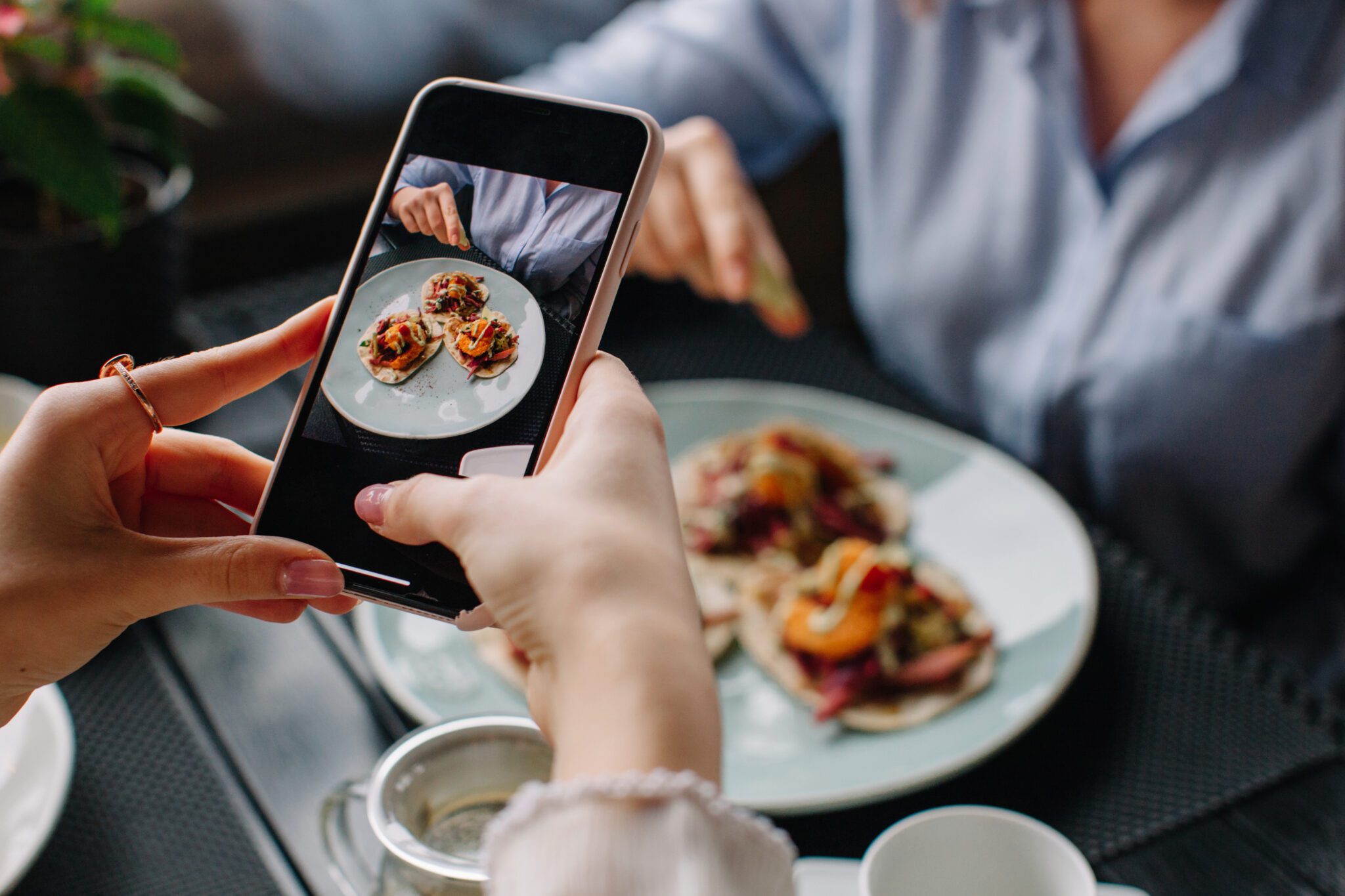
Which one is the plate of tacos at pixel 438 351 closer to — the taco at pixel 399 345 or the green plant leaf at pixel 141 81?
the taco at pixel 399 345

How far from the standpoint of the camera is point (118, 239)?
0.90 m

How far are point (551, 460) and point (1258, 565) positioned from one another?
931 millimetres

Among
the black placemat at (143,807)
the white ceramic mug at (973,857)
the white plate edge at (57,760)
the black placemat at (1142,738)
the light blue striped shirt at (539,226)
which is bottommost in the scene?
the black placemat at (1142,738)

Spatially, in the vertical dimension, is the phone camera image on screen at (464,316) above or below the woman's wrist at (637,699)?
above

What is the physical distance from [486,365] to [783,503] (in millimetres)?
608

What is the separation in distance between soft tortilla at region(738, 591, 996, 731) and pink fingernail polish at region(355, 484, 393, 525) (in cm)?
46

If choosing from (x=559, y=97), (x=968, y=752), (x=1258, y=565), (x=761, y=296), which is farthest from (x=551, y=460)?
(x=1258, y=565)

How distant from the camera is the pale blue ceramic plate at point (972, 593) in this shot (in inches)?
28.6

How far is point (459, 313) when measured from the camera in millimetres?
475

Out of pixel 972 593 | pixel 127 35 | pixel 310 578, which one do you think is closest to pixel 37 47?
pixel 127 35

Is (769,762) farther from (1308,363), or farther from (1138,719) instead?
(1308,363)

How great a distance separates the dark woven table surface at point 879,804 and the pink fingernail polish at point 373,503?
0.26 m

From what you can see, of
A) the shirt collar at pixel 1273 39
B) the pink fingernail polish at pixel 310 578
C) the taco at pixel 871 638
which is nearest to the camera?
the pink fingernail polish at pixel 310 578

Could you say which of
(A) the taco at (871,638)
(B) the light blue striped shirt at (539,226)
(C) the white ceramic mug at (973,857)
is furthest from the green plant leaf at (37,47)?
(C) the white ceramic mug at (973,857)
